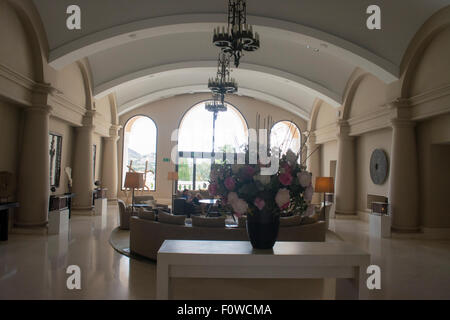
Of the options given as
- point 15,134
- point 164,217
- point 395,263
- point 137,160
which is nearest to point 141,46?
point 15,134

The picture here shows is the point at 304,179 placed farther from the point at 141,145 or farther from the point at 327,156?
the point at 141,145

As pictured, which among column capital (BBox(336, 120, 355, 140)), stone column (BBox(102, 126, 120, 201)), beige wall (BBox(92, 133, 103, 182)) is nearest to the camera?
column capital (BBox(336, 120, 355, 140))

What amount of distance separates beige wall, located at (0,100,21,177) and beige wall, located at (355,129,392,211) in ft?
33.1

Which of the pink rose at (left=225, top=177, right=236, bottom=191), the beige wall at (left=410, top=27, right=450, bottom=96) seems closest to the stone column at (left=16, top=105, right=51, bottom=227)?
the pink rose at (left=225, top=177, right=236, bottom=191)

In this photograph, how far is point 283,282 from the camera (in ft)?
16.5

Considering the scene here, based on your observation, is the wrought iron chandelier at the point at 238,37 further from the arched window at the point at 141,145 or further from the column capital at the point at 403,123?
the arched window at the point at 141,145

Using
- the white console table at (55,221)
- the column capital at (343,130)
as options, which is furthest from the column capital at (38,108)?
the column capital at (343,130)

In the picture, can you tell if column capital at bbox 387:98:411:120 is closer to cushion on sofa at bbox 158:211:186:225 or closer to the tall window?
cushion on sofa at bbox 158:211:186:225

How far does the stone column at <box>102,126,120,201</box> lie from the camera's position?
15117 millimetres

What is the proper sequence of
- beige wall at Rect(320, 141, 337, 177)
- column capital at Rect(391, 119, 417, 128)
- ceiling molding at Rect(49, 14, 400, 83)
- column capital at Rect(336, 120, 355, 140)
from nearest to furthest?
ceiling molding at Rect(49, 14, 400, 83) < column capital at Rect(391, 119, 417, 128) < column capital at Rect(336, 120, 355, 140) < beige wall at Rect(320, 141, 337, 177)

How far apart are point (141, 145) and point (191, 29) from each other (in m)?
9.87

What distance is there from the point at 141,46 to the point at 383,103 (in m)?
7.39

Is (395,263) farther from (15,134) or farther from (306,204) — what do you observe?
(15,134)

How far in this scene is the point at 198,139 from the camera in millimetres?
18172
